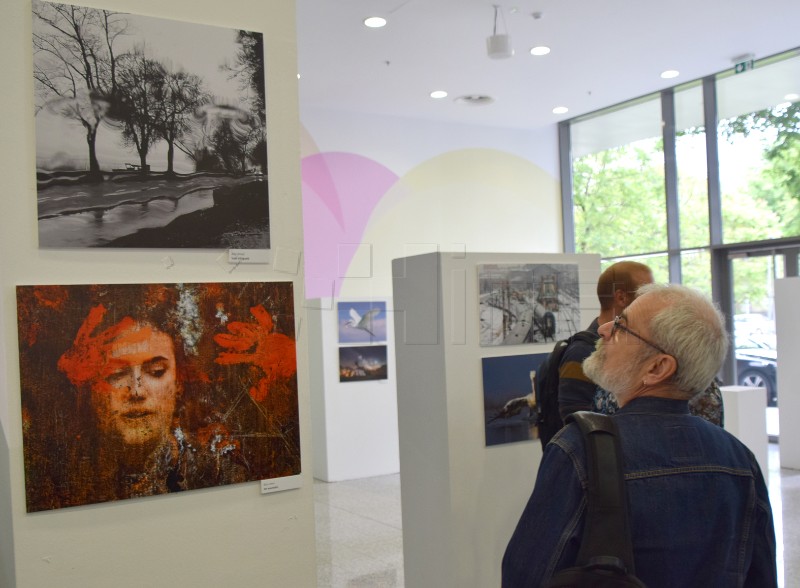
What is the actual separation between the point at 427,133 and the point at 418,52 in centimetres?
265

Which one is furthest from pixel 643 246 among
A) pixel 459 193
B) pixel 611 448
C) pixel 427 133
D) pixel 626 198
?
pixel 611 448

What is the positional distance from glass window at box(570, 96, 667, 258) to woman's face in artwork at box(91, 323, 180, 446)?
869cm

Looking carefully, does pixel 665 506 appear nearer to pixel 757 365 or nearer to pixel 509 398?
pixel 509 398

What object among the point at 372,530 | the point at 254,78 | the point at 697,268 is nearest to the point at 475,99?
the point at 697,268

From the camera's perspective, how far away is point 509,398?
153 inches

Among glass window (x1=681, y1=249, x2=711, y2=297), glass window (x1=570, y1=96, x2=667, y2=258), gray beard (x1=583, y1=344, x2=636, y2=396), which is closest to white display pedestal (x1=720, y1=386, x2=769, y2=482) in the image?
glass window (x1=681, y1=249, x2=711, y2=297)

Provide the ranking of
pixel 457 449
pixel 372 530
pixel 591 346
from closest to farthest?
pixel 591 346 → pixel 457 449 → pixel 372 530

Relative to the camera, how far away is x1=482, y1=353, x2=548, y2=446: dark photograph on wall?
383 centimetres

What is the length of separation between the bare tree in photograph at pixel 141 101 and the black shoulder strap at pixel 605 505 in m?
1.59

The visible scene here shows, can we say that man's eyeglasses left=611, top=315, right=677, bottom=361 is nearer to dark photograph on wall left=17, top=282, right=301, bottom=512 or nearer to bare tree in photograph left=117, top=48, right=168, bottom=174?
dark photograph on wall left=17, top=282, right=301, bottom=512

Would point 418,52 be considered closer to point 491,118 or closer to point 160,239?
point 491,118

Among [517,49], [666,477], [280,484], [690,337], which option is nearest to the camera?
[666,477]

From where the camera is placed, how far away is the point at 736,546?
5.41 feet

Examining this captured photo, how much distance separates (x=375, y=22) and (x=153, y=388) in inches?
231
